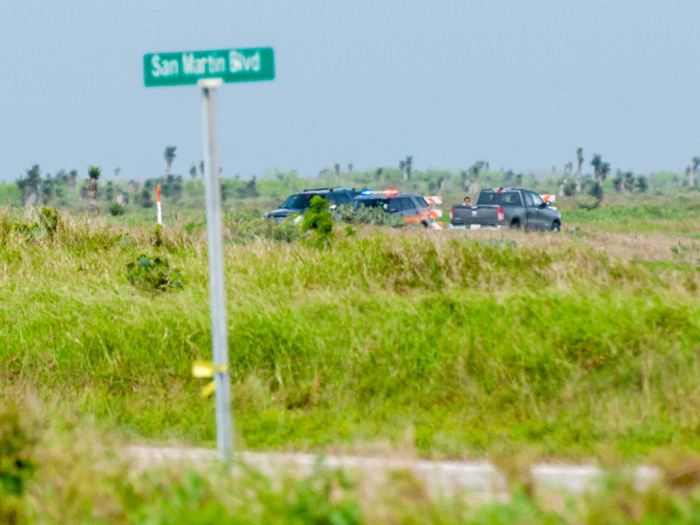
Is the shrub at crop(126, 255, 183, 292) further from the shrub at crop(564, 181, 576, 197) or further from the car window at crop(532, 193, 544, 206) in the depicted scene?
the shrub at crop(564, 181, 576, 197)

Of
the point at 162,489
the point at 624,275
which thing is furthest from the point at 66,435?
the point at 624,275

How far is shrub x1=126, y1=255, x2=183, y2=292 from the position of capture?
42.2ft

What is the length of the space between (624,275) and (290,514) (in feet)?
31.8

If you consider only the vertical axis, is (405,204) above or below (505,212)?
above

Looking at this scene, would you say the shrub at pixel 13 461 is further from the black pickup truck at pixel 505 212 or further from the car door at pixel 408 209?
the black pickup truck at pixel 505 212

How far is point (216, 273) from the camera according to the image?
562cm

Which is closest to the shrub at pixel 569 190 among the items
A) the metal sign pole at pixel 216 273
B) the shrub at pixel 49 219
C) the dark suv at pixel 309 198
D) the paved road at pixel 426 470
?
the dark suv at pixel 309 198

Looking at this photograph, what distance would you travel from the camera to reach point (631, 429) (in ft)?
25.1

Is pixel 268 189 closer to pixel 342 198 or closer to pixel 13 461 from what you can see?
pixel 342 198

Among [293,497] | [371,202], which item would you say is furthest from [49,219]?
[293,497]

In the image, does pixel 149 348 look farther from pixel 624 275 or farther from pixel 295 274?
pixel 624 275

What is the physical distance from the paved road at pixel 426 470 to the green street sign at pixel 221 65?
2.36 m

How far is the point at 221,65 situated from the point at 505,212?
26.5 meters

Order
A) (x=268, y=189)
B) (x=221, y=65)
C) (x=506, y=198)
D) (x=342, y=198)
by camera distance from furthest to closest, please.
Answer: (x=268, y=189) < (x=506, y=198) < (x=342, y=198) < (x=221, y=65)
